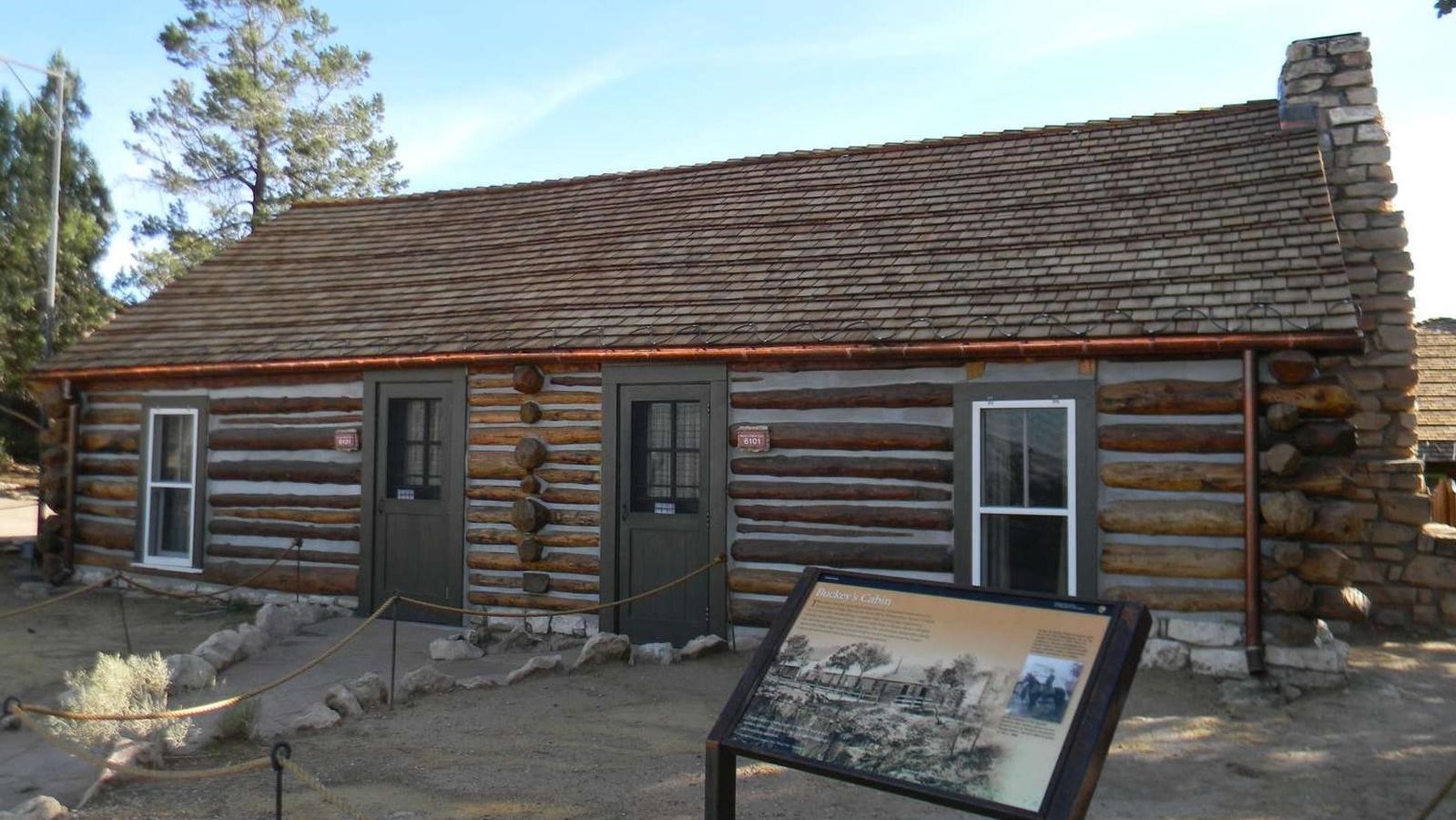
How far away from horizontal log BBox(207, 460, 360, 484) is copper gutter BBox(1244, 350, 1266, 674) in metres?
8.37

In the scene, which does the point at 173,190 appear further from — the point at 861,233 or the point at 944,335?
the point at 944,335

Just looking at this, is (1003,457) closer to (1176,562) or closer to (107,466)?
(1176,562)

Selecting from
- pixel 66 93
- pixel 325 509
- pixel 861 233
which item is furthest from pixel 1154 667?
pixel 66 93

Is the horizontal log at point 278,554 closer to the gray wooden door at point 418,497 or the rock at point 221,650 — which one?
the gray wooden door at point 418,497

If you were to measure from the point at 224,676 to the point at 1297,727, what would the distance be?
7.81m

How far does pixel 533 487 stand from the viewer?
1025 cm

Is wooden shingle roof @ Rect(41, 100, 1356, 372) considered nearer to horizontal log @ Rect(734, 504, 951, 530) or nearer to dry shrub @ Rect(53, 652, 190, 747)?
horizontal log @ Rect(734, 504, 951, 530)

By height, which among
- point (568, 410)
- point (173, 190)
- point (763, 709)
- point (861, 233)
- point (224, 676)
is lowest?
point (224, 676)

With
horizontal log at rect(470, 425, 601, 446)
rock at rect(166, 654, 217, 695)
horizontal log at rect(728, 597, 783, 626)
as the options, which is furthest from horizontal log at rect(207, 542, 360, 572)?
horizontal log at rect(728, 597, 783, 626)

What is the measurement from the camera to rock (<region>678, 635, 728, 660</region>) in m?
9.13

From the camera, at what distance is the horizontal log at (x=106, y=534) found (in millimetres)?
12523

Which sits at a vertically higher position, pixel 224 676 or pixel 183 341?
pixel 183 341

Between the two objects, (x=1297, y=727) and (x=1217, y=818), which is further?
(x=1297, y=727)

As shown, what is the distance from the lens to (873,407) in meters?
9.16
